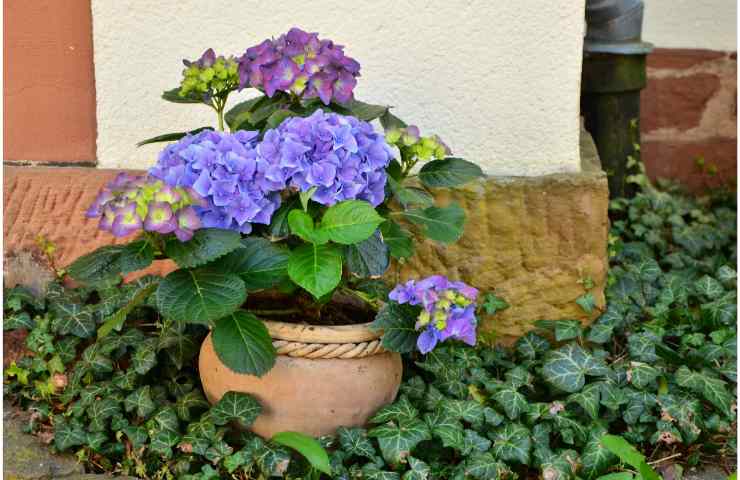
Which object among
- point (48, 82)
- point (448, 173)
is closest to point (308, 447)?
point (448, 173)

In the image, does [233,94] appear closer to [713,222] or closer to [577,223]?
[577,223]

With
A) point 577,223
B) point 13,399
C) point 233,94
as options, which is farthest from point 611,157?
point 13,399

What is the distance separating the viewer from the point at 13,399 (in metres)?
2.44

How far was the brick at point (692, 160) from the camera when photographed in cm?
362

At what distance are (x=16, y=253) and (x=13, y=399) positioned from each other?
44 cm

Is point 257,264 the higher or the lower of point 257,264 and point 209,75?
the lower

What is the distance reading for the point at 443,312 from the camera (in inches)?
78.1

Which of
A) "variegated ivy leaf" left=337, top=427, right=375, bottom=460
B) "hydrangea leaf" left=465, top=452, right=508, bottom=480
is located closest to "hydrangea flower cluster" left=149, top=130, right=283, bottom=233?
"variegated ivy leaf" left=337, top=427, right=375, bottom=460

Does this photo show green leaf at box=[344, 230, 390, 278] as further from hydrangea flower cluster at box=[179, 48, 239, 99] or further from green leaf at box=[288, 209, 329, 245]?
hydrangea flower cluster at box=[179, 48, 239, 99]

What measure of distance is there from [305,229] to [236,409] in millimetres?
445

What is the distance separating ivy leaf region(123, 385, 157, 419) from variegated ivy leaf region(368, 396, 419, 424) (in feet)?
1.68

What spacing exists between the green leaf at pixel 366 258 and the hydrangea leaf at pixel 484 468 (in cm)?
45

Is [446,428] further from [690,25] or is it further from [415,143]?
[690,25]

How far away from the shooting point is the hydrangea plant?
182cm
